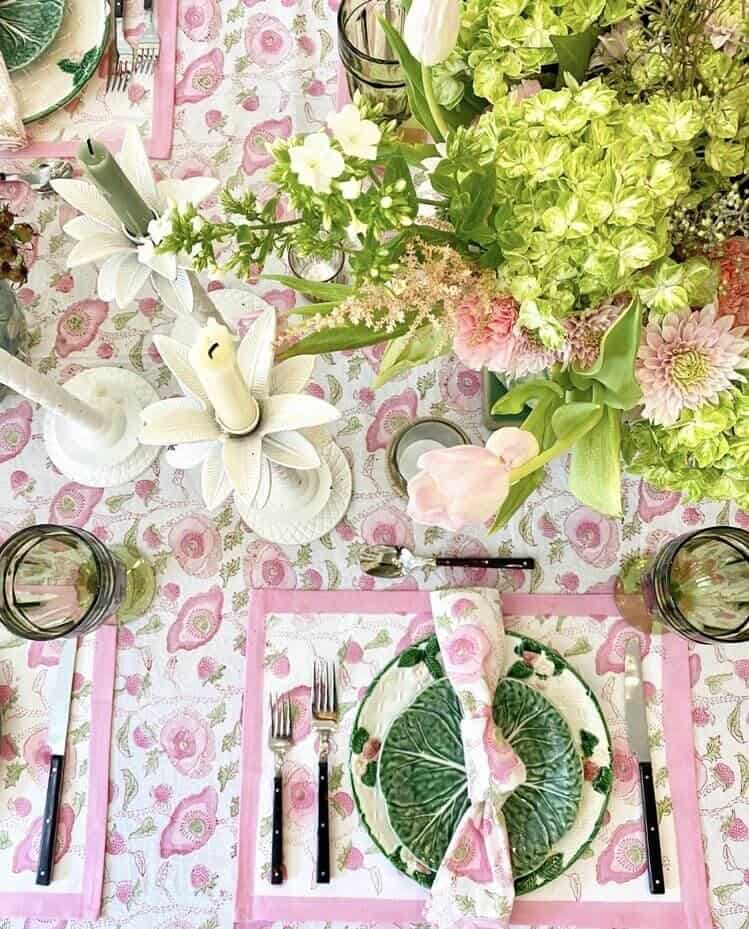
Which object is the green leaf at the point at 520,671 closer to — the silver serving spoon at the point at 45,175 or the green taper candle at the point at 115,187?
the green taper candle at the point at 115,187

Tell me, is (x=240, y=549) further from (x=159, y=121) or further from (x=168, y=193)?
(x=159, y=121)

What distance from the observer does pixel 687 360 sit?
0.52m

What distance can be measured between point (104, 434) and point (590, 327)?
53cm

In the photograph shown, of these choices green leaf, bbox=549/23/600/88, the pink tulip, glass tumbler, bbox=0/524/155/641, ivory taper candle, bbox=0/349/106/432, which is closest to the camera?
the pink tulip

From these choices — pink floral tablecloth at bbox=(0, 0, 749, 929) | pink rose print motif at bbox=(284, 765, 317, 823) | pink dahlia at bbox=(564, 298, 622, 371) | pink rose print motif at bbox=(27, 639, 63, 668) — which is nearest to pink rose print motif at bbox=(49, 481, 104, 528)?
pink floral tablecloth at bbox=(0, 0, 749, 929)

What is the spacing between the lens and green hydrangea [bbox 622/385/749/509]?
526 mm

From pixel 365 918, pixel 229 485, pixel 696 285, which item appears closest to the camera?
pixel 696 285

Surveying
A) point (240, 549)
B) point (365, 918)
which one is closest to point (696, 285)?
point (240, 549)

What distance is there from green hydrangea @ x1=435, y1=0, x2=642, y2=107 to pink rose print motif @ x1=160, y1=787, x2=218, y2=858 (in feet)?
2.20

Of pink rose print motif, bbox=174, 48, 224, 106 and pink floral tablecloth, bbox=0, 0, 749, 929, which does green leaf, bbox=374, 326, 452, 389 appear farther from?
pink rose print motif, bbox=174, 48, 224, 106

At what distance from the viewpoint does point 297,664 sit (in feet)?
2.83

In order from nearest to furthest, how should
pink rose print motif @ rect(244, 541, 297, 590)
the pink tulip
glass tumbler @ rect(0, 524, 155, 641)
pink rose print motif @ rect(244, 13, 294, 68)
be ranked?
1. the pink tulip
2. glass tumbler @ rect(0, 524, 155, 641)
3. pink rose print motif @ rect(244, 541, 297, 590)
4. pink rose print motif @ rect(244, 13, 294, 68)

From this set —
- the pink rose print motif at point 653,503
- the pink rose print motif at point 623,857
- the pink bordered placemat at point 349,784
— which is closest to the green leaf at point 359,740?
the pink bordered placemat at point 349,784

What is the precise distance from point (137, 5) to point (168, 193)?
438 mm
